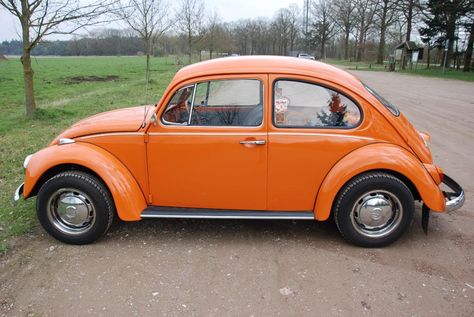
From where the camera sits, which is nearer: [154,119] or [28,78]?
[154,119]

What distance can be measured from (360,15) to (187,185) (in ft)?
192

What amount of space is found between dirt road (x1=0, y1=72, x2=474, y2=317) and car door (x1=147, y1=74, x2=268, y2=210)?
483 millimetres

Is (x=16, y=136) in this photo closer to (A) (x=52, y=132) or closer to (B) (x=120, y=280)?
(A) (x=52, y=132)

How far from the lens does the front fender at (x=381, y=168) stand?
356 cm

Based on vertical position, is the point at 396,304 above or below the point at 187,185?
below

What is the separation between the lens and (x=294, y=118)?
368cm

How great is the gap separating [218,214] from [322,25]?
7384cm

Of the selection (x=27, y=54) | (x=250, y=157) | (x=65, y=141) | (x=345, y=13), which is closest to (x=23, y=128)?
(x=27, y=54)

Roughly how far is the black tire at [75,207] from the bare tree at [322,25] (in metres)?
71.2

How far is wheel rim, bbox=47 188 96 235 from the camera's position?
12.4 ft

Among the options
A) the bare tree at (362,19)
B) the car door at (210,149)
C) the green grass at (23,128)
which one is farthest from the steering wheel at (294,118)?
the bare tree at (362,19)

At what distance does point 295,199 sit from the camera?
378 cm

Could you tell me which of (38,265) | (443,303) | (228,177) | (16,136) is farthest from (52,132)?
(443,303)

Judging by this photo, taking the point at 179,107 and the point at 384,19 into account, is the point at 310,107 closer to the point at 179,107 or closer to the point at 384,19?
the point at 179,107
